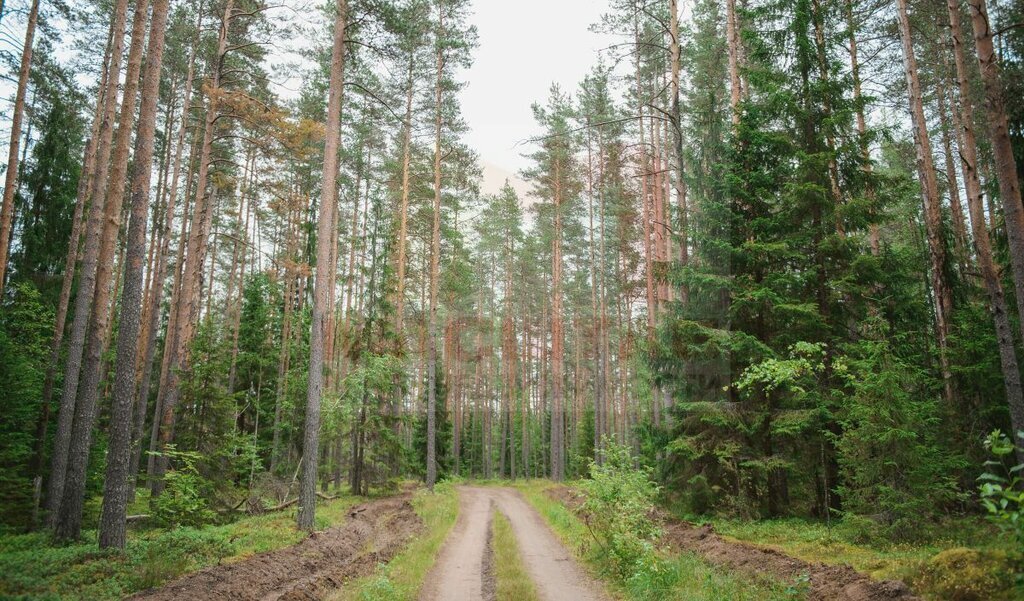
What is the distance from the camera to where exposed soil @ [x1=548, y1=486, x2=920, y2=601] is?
227 inches

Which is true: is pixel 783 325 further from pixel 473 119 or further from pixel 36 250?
pixel 36 250

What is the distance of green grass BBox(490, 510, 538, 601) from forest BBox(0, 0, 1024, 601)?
187 millimetres

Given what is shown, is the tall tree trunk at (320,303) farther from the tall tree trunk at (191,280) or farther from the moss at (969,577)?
the moss at (969,577)

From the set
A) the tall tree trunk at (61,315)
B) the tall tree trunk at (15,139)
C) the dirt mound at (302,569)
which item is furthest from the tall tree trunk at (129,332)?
the tall tree trunk at (15,139)

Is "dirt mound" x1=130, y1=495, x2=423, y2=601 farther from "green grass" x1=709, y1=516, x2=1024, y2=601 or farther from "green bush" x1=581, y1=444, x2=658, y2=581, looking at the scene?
"green grass" x1=709, y1=516, x2=1024, y2=601

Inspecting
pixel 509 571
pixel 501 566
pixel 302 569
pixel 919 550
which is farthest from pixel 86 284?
pixel 919 550

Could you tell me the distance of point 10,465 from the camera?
13.2 metres

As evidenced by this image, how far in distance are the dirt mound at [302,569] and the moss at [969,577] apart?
7366mm

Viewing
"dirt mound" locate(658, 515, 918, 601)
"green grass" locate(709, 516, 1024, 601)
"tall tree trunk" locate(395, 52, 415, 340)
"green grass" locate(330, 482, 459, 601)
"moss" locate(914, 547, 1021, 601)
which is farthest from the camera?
"tall tree trunk" locate(395, 52, 415, 340)

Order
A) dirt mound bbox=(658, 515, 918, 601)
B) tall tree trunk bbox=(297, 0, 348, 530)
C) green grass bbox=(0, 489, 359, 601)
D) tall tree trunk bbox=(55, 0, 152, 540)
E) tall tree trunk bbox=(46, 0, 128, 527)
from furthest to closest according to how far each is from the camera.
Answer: tall tree trunk bbox=(297, 0, 348, 530) → tall tree trunk bbox=(46, 0, 128, 527) → tall tree trunk bbox=(55, 0, 152, 540) → green grass bbox=(0, 489, 359, 601) → dirt mound bbox=(658, 515, 918, 601)

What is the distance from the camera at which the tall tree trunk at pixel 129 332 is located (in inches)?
329

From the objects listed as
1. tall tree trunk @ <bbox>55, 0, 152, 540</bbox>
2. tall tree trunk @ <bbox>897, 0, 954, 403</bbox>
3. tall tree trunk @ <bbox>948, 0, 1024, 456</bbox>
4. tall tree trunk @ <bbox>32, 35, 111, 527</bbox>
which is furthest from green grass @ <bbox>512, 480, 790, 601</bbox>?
tall tree trunk @ <bbox>32, 35, 111, 527</bbox>

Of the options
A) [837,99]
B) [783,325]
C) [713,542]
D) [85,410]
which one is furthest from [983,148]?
[85,410]

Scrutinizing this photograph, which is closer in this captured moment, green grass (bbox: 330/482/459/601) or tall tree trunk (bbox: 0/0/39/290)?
green grass (bbox: 330/482/459/601)
